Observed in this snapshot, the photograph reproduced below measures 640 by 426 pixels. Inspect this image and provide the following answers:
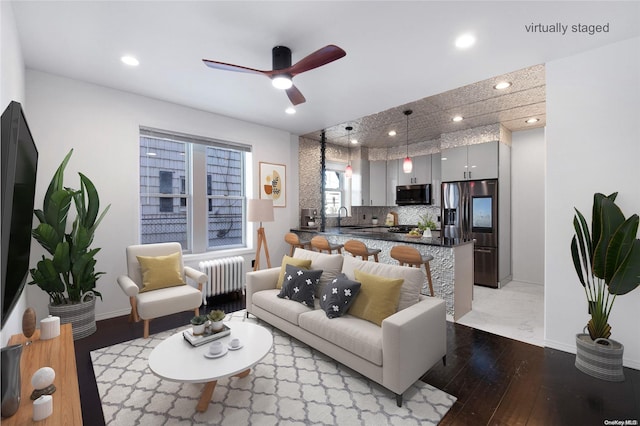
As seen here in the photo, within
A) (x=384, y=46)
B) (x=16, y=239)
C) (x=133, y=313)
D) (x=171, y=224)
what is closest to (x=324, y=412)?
(x=16, y=239)

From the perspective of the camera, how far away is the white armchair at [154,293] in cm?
302

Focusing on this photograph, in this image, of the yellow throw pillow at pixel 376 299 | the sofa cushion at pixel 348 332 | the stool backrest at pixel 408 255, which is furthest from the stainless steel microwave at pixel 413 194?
the sofa cushion at pixel 348 332

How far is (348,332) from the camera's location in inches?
90.0

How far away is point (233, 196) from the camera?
16.1ft

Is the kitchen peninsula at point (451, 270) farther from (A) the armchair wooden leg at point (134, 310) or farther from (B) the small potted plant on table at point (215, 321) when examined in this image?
(A) the armchair wooden leg at point (134, 310)

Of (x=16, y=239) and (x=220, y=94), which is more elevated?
Answer: (x=220, y=94)

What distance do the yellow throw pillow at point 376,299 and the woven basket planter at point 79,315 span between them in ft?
9.33

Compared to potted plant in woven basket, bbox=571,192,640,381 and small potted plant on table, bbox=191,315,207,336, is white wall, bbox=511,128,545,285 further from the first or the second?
small potted plant on table, bbox=191,315,207,336

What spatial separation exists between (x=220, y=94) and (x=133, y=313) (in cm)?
295

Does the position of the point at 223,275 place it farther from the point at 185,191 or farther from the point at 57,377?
the point at 57,377

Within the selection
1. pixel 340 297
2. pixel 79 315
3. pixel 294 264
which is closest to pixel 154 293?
pixel 79 315

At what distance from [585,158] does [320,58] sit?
2656 mm

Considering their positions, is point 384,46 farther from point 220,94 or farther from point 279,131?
point 279,131

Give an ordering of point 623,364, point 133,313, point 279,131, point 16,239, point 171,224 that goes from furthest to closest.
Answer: point 279,131, point 171,224, point 133,313, point 623,364, point 16,239
